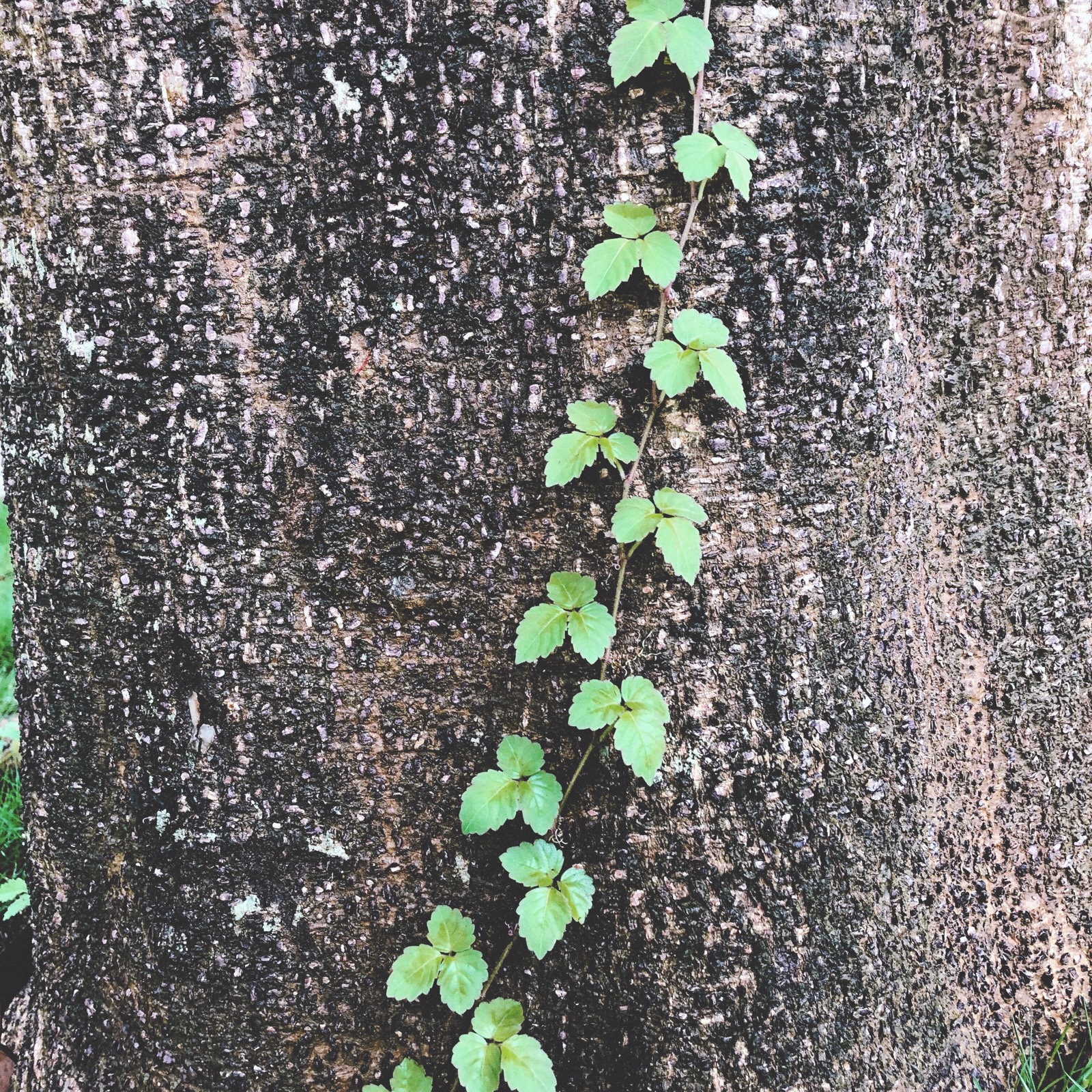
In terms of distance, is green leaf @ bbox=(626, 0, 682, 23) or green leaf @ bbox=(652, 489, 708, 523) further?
green leaf @ bbox=(652, 489, 708, 523)

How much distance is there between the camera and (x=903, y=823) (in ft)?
4.23

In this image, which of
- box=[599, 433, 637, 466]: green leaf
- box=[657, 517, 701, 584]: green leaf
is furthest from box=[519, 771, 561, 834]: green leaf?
box=[599, 433, 637, 466]: green leaf

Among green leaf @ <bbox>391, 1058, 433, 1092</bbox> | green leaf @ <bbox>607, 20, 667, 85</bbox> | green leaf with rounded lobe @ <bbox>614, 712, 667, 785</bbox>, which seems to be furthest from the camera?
green leaf @ <bbox>391, 1058, 433, 1092</bbox>

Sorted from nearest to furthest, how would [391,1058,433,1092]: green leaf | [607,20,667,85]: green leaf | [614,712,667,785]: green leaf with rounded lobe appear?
[607,20,667,85]: green leaf
[614,712,667,785]: green leaf with rounded lobe
[391,1058,433,1092]: green leaf

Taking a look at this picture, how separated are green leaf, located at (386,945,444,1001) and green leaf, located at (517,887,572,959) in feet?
0.46

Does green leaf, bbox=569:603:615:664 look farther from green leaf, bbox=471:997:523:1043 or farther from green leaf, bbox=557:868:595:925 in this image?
green leaf, bbox=471:997:523:1043

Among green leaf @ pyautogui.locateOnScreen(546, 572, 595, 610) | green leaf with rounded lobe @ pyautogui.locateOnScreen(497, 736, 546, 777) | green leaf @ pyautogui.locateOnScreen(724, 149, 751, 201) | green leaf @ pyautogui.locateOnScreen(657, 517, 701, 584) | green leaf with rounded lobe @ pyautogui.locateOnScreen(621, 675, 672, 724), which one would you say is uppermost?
green leaf @ pyautogui.locateOnScreen(724, 149, 751, 201)

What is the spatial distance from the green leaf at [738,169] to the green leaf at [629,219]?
4.4 inches

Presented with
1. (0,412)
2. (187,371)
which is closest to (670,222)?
(187,371)

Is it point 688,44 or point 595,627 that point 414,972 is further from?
point 688,44

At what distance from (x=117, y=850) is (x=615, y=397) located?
1.02 metres

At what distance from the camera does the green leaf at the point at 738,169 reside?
1079 millimetres

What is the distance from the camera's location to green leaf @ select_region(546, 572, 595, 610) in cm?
119

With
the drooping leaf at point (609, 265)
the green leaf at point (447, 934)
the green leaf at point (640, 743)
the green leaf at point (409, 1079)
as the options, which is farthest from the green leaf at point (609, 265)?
the green leaf at point (409, 1079)
